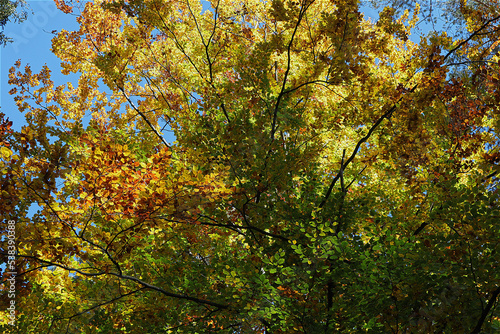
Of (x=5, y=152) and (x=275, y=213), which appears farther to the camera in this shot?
(x=275, y=213)

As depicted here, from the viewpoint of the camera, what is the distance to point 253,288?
379cm

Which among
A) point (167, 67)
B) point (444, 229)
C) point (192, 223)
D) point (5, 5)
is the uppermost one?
point (5, 5)

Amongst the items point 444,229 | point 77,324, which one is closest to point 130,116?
point 77,324

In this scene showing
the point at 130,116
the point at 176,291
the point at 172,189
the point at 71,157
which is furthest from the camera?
the point at 130,116

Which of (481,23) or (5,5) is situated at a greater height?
(5,5)

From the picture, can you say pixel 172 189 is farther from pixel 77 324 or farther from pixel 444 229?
pixel 444 229

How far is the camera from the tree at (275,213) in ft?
11.6

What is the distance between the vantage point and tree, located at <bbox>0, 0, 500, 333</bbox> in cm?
355

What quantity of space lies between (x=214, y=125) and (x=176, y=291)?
6.97ft

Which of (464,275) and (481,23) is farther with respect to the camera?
(481,23)

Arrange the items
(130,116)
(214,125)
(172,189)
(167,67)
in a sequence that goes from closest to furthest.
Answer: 1. (172,189)
2. (214,125)
3. (167,67)
4. (130,116)

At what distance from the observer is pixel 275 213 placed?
170 inches

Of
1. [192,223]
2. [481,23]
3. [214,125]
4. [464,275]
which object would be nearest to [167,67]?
[214,125]

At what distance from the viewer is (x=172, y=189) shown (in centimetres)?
354
